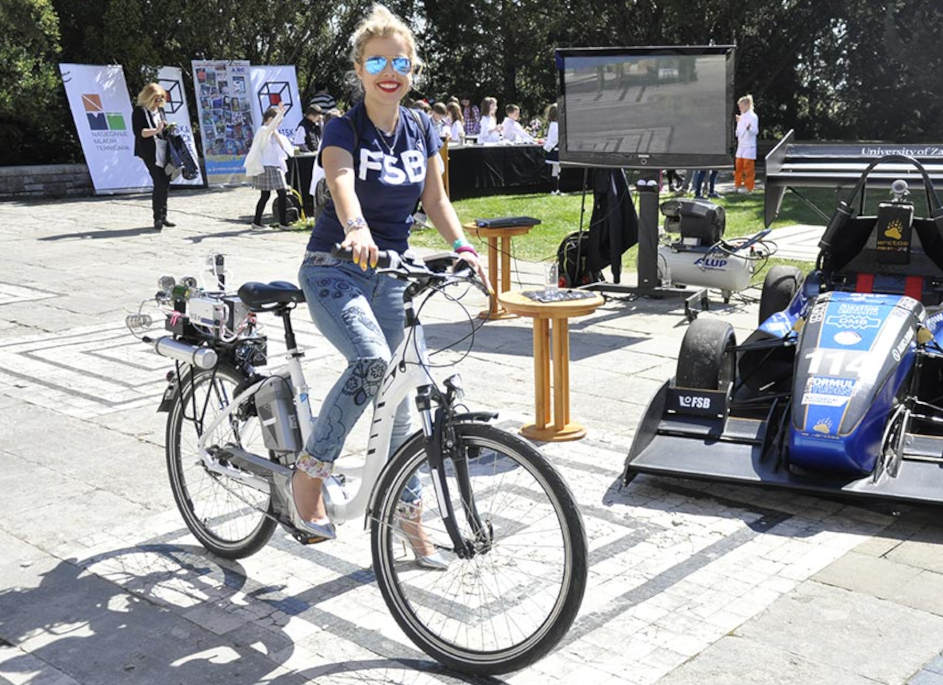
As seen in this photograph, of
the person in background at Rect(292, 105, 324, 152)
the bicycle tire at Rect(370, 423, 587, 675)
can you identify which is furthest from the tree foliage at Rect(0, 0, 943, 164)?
the bicycle tire at Rect(370, 423, 587, 675)

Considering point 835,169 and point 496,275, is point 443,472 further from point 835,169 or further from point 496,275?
point 496,275

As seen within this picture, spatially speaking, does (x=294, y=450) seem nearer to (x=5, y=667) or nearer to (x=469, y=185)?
(x=5, y=667)

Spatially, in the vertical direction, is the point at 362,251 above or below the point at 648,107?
below

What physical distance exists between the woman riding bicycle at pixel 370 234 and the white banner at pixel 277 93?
17.4m

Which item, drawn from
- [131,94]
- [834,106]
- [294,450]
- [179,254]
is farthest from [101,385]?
[834,106]

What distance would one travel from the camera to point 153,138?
47.8 ft

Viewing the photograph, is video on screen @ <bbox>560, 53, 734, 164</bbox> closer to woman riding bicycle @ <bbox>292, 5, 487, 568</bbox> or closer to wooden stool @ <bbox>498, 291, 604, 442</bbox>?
wooden stool @ <bbox>498, 291, 604, 442</bbox>

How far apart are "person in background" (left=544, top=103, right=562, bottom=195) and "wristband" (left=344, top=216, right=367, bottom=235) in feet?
45.5

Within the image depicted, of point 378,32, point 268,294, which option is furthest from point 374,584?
point 378,32

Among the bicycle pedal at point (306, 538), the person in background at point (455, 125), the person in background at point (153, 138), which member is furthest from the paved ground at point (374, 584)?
the person in background at point (455, 125)

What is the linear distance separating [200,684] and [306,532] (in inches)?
25.2

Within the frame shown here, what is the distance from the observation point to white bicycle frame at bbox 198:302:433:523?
11.6 feet

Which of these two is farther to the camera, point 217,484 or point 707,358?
point 707,358

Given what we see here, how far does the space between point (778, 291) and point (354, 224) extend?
4230mm
